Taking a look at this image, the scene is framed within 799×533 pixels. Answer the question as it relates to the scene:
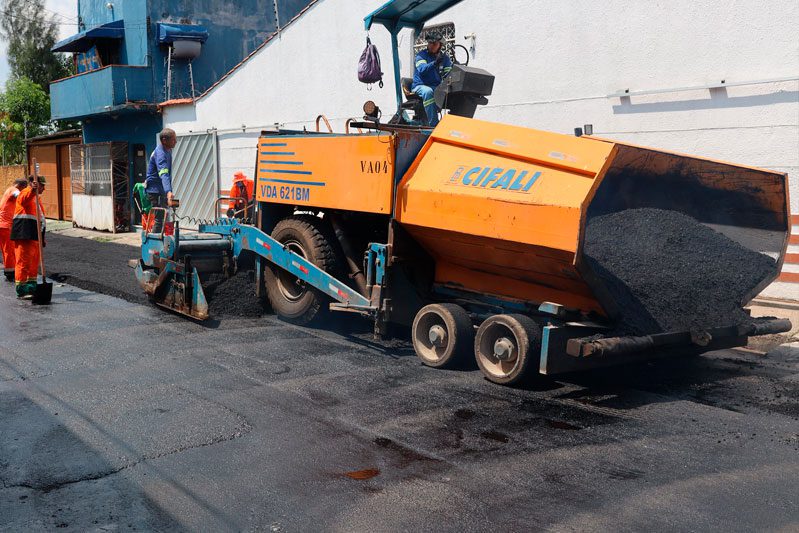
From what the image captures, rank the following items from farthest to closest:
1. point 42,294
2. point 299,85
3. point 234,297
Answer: point 299,85 → point 42,294 → point 234,297

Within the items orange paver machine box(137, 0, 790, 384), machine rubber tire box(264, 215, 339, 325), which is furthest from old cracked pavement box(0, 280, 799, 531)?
machine rubber tire box(264, 215, 339, 325)

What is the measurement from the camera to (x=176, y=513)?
3.63 metres

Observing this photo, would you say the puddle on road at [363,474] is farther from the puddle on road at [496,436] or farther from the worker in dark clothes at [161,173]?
the worker in dark clothes at [161,173]

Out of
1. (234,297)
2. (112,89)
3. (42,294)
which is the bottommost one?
(42,294)

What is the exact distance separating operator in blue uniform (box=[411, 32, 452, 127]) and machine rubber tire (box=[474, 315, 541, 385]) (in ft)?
8.12

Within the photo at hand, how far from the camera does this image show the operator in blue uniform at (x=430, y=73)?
7.48 meters

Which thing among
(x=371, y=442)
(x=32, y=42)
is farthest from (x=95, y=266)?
(x=32, y=42)

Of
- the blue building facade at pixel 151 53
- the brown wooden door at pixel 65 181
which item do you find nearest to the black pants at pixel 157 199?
the blue building facade at pixel 151 53

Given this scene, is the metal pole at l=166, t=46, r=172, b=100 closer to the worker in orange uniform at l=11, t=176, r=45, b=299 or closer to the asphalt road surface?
the worker in orange uniform at l=11, t=176, r=45, b=299

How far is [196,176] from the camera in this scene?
17.8 meters

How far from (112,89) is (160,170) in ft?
39.9

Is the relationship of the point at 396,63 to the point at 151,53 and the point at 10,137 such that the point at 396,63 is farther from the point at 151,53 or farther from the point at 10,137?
the point at 10,137

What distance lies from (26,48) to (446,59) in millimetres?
30770

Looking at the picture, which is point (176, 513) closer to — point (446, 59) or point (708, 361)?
point (708, 361)
